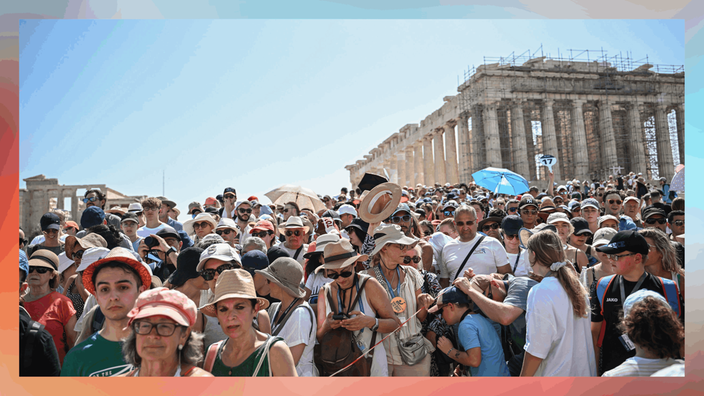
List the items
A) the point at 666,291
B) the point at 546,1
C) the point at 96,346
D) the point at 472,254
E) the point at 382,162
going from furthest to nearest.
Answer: the point at 382,162, the point at 472,254, the point at 666,291, the point at 546,1, the point at 96,346

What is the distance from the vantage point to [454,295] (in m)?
4.75

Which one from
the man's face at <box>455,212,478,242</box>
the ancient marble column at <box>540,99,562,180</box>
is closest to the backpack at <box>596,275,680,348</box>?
the man's face at <box>455,212,478,242</box>

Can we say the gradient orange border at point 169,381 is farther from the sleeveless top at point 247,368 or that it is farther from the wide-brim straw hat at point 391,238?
the wide-brim straw hat at point 391,238

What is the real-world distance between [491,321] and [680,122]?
169 feet

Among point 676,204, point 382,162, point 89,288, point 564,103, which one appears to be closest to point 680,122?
point 564,103

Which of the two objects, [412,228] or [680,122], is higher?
[680,122]

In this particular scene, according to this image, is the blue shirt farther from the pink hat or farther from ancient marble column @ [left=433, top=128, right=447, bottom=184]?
ancient marble column @ [left=433, top=128, right=447, bottom=184]

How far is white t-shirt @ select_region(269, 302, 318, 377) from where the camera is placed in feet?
14.0

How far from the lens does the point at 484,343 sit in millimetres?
4609

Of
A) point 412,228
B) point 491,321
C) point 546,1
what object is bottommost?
point 491,321

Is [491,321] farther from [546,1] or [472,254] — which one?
[546,1]

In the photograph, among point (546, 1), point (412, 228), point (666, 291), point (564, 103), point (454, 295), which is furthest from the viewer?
point (564, 103)

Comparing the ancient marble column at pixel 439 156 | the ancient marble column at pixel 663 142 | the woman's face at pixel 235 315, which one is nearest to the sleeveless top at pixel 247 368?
the woman's face at pixel 235 315

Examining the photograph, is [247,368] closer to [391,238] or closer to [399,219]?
[391,238]
